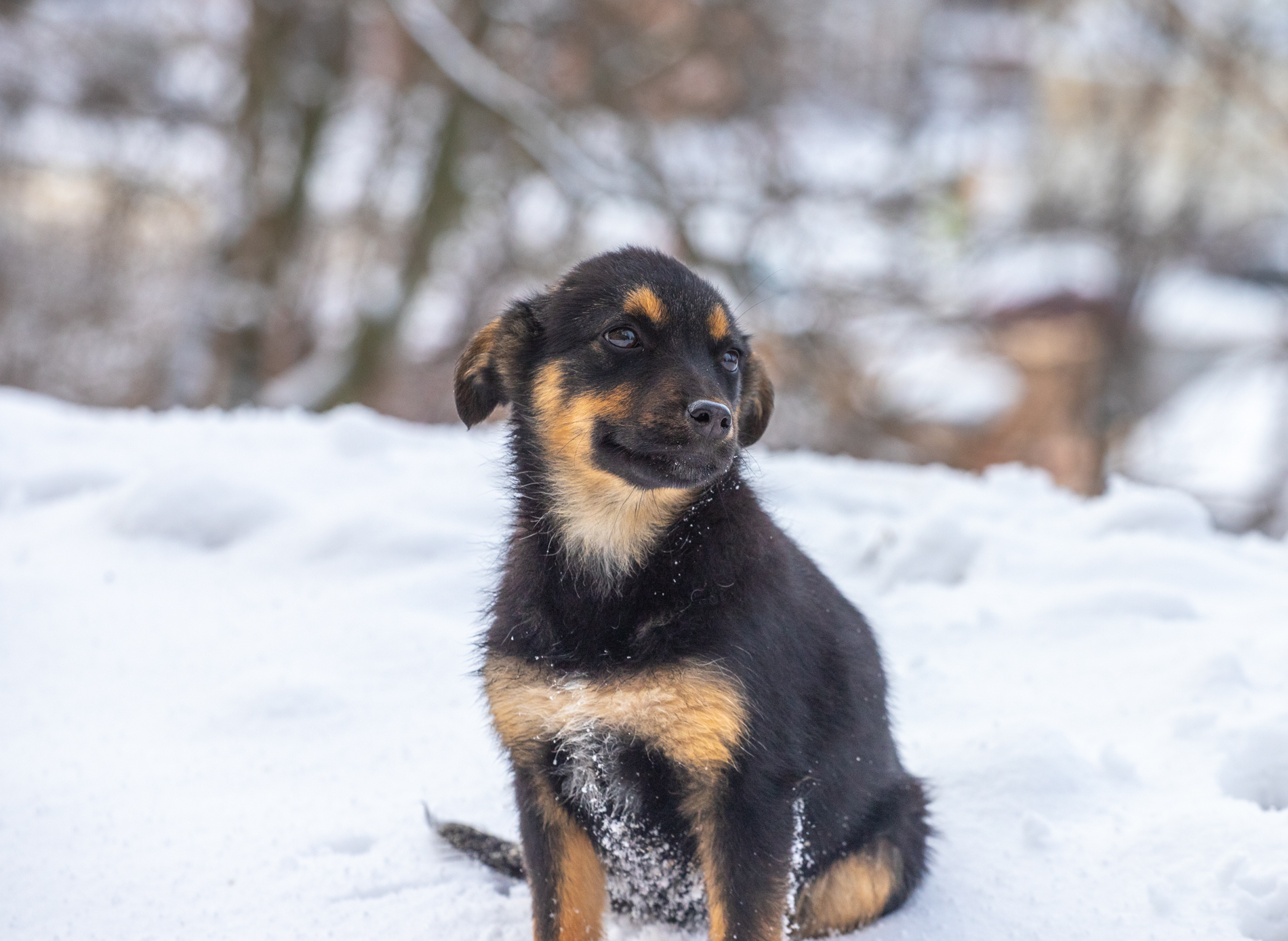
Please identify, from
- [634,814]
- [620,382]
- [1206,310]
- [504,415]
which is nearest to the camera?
[634,814]

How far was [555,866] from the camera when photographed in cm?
280

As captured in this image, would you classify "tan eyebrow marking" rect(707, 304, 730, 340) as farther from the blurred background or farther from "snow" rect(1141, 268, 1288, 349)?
"snow" rect(1141, 268, 1288, 349)

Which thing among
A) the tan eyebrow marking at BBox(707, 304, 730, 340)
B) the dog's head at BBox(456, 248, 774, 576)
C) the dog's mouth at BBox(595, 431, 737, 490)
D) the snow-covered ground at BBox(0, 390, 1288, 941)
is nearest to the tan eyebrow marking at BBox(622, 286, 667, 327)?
the dog's head at BBox(456, 248, 774, 576)

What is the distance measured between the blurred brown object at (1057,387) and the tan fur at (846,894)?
12063mm

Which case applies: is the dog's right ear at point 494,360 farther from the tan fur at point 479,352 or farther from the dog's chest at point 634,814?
the dog's chest at point 634,814

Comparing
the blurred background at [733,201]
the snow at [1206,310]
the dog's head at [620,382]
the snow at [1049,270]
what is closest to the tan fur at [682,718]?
the dog's head at [620,382]

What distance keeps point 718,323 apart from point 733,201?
7943mm

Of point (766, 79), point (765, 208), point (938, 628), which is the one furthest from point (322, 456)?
point (766, 79)

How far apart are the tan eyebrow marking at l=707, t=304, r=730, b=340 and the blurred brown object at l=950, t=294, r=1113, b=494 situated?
39.4ft

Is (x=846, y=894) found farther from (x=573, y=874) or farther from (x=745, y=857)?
(x=573, y=874)

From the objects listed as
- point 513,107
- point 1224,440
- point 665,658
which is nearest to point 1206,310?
point 1224,440

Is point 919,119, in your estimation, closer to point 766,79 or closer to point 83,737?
point 766,79

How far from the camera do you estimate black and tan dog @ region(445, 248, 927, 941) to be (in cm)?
259

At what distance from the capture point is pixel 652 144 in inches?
474
